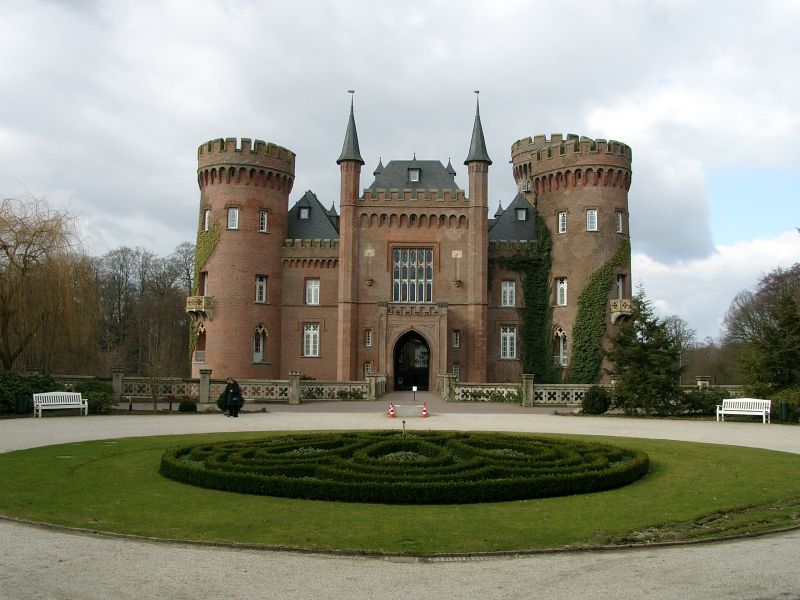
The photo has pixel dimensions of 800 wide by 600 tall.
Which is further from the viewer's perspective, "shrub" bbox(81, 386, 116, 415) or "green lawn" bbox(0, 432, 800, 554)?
"shrub" bbox(81, 386, 116, 415)

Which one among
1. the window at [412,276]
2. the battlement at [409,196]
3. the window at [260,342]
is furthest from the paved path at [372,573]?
the battlement at [409,196]

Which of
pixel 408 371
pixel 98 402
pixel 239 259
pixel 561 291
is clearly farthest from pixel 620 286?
pixel 98 402

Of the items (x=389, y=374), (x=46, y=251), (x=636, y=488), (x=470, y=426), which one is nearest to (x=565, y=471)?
(x=636, y=488)

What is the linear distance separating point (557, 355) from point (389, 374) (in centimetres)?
1091

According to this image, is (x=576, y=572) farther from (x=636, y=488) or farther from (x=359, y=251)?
(x=359, y=251)

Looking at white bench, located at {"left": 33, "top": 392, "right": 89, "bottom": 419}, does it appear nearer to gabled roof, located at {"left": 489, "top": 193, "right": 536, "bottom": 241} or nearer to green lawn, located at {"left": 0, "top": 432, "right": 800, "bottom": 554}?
green lawn, located at {"left": 0, "top": 432, "right": 800, "bottom": 554}

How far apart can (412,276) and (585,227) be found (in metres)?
11.3

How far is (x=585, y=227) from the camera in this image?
49.5 meters

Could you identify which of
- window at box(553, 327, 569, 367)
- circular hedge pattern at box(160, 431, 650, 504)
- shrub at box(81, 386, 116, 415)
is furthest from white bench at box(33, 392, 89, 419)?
window at box(553, 327, 569, 367)

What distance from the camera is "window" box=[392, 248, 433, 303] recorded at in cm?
5012

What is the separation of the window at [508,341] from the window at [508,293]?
1.57 meters

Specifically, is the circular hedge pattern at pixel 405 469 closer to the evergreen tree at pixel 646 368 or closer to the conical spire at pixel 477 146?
the evergreen tree at pixel 646 368

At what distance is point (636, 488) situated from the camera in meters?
14.4

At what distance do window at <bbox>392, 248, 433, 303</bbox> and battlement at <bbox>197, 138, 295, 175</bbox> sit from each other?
9957mm
